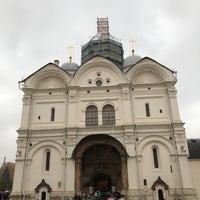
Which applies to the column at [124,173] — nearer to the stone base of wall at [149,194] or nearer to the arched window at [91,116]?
the stone base of wall at [149,194]

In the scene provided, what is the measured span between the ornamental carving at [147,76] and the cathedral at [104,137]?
0.35ft

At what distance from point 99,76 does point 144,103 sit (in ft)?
19.0

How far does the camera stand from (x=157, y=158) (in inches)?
872

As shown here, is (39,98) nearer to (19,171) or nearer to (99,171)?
(19,171)

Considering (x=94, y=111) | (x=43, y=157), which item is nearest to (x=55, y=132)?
(x=43, y=157)

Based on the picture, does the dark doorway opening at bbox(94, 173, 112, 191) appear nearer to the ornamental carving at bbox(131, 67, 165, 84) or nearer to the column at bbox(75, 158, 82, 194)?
the column at bbox(75, 158, 82, 194)

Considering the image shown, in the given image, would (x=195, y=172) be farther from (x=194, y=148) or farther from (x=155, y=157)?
(x=155, y=157)

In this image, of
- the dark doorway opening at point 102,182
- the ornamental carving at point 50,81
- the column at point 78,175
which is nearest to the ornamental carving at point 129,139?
the dark doorway opening at point 102,182

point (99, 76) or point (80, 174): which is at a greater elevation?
point (99, 76)

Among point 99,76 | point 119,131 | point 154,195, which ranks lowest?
point 154,195

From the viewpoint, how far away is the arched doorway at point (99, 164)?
21.3 metres

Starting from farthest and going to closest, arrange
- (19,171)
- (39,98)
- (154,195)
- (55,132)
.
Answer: (39,98) → (55,132) → (19,171) → (154,195)

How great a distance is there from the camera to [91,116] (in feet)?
79.4

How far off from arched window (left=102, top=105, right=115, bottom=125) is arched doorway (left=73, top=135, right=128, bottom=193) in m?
2.35
